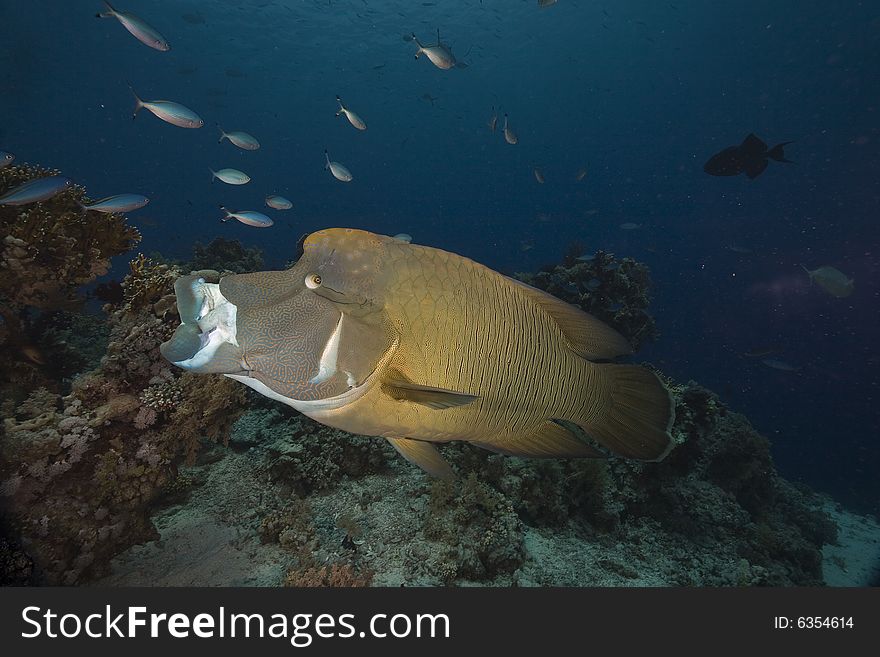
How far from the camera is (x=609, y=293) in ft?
32.3

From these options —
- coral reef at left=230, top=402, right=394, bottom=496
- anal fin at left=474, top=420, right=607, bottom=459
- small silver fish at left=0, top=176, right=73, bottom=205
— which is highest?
anal fin at left=474, top=420, right=607, bottom=459

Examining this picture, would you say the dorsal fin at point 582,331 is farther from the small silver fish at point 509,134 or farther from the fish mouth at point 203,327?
the small silver fish at point 509,134

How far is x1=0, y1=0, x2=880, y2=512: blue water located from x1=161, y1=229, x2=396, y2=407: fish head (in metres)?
14.9

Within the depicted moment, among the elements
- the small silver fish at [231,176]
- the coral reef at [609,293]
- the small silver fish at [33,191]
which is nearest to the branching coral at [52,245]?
the small silver fish at [33,191]

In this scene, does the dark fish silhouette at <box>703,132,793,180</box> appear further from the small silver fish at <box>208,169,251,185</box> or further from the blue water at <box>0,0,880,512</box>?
the small silver fish at <box>208,169,251,185</box>

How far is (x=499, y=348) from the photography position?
6.02 feet

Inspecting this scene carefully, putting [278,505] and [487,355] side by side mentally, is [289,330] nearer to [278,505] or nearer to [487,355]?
[487,355]

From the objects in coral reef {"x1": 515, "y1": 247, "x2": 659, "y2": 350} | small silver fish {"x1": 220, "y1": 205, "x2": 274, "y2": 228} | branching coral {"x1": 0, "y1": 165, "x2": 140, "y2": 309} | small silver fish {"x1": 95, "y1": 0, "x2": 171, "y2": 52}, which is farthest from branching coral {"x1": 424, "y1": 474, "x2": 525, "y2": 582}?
small silver fish {"x1": 95, "y1": 0, "x2": 171, "y2": 52}

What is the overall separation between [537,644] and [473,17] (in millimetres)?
59800

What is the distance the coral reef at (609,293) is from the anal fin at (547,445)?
7590mm

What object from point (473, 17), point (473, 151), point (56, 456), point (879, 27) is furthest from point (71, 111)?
point (879, 27)

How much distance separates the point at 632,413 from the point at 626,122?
307 feet

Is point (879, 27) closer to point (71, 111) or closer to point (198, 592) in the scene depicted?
point (198, 592)

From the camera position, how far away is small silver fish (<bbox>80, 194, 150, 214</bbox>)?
487cm
